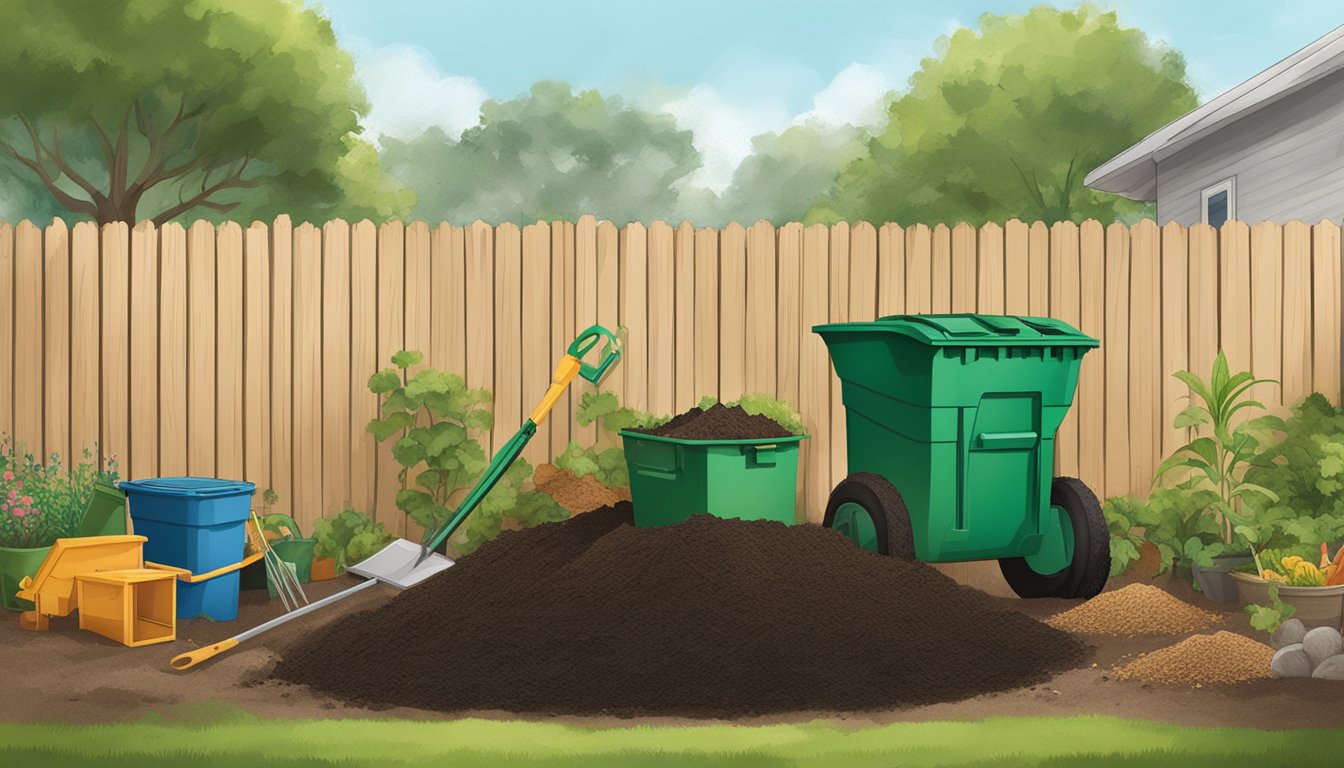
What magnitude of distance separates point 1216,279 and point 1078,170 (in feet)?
62.6

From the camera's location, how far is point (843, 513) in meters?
6.15

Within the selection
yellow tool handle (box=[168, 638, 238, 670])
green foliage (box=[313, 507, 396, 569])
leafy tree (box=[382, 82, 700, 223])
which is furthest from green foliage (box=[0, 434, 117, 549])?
leafy tree (box=[382, 82, 700, 223])

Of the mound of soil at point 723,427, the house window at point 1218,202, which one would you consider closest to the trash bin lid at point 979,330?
the mound of soil at point 723,427

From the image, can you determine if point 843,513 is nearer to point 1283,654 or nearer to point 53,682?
point 1283,654

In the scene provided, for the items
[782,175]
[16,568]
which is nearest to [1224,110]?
[16,568]

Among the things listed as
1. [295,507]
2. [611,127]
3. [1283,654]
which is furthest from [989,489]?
[611,127]

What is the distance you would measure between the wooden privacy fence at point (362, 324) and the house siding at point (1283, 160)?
337 cm

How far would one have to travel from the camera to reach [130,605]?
17.7 ft

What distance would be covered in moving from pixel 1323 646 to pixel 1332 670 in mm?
121

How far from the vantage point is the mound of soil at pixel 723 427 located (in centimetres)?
583

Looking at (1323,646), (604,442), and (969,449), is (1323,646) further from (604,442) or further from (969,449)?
(604,442)

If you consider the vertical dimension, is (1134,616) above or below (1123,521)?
below

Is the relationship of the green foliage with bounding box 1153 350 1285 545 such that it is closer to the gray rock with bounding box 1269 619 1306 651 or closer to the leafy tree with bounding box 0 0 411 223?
the gray rock with bounding box 1269 619 1306 651

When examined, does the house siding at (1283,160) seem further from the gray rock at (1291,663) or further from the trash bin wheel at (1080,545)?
the gray rock at (1291,663)
